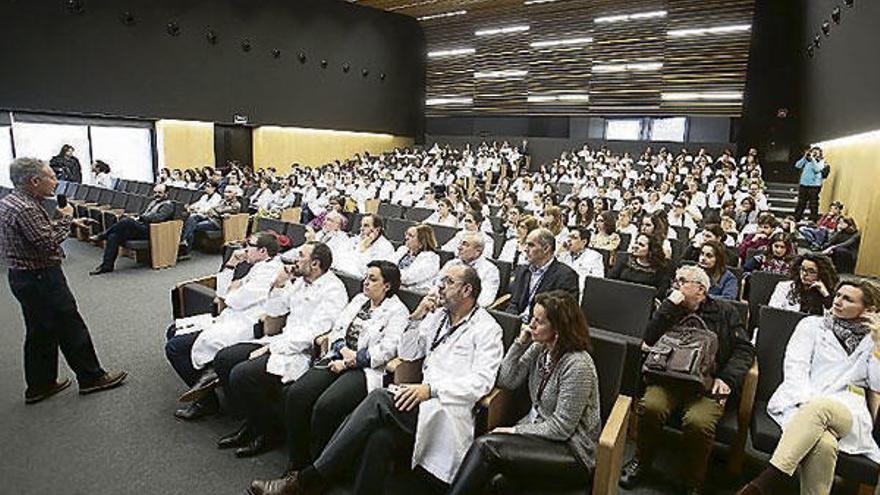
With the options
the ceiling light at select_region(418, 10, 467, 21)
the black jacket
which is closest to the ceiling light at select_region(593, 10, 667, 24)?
the ceiling light at select_region(418, 10, 467, 21)

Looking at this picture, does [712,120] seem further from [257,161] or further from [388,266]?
[388,266]

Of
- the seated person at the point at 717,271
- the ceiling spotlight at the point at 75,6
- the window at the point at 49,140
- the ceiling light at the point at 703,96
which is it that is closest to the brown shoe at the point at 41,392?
the seated person at the point at 717,271

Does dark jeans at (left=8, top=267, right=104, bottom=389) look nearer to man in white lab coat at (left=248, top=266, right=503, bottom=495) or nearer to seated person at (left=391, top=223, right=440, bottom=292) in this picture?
man in white lab coat at (left=248, top=266, right=503, bottom=495)

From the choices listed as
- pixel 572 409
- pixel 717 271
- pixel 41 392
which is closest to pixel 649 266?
pixel 717 271

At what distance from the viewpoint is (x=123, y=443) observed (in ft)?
9.11

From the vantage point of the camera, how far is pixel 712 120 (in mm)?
14102

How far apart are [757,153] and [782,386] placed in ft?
42.9

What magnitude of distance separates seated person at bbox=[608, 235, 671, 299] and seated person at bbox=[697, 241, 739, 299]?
0.94 ft

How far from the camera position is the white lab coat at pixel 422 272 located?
4102 millimetres

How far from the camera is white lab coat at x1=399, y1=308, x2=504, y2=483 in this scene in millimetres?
2236

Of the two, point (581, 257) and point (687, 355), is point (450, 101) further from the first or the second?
point (687, 355)

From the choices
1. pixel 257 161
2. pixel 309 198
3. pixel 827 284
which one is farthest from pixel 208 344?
pixel 257 161

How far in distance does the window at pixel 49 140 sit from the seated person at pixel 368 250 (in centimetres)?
936

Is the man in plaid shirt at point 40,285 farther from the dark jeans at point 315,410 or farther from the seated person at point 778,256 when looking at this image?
the seated person at point 778,256
